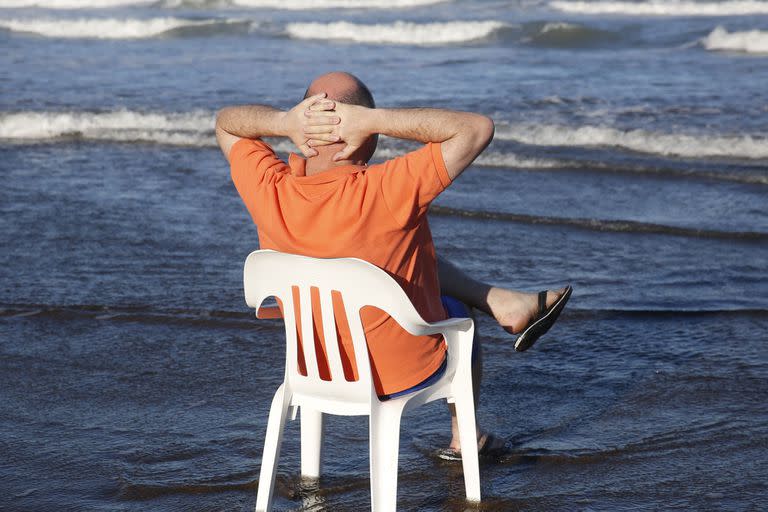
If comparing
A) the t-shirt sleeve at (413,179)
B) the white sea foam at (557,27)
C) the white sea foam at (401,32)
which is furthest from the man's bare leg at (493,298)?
the white sea foam at (401,32)

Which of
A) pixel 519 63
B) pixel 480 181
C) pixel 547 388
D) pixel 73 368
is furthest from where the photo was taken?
pixel 519 63

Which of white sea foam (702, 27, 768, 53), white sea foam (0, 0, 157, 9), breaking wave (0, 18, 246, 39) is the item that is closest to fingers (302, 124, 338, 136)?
white sea foam (702, 27, 768, 53)

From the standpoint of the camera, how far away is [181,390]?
4.48 meters

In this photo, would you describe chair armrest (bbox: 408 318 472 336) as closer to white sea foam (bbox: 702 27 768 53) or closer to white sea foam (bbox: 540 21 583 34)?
white sea foam (bbox: 702 27 768 53)

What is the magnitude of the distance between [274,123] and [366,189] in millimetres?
471

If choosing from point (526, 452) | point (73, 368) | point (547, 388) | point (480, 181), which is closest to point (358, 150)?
point (526, 452)

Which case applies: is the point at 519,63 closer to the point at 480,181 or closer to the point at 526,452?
the point at 480,181

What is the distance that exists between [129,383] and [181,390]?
0.26m

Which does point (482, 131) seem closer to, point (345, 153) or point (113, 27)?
point (345, 153)

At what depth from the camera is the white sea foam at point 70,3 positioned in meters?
30.9

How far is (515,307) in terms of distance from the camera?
3562 mm

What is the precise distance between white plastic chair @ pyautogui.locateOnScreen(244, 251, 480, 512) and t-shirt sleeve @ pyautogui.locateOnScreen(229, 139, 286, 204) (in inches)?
9.2

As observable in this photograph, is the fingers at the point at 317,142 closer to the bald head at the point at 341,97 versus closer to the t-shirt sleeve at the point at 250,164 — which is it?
the bald head at the point at 341,97

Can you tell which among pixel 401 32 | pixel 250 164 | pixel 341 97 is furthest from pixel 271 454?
pixel 401 32
